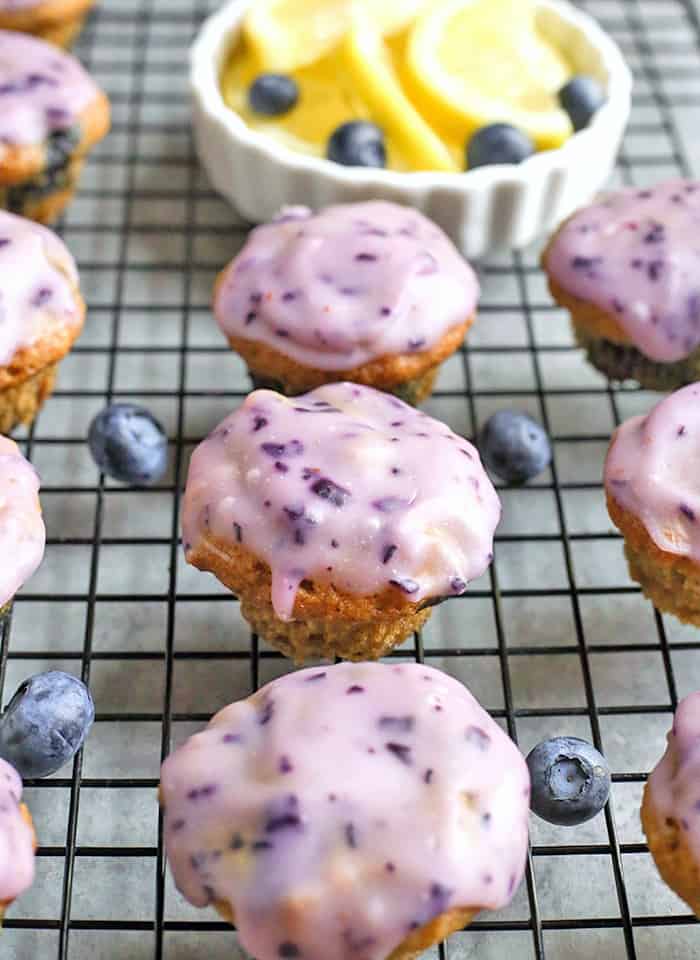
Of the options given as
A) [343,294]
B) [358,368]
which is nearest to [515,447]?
[358,368]

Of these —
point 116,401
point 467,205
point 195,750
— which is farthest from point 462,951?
point 467,205

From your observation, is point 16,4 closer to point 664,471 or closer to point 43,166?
point 43,166

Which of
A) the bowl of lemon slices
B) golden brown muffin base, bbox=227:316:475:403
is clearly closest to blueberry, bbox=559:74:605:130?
the bowl of lemon slices

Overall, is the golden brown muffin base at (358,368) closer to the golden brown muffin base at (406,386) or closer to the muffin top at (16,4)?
the golden brown muffin base at (406,386)

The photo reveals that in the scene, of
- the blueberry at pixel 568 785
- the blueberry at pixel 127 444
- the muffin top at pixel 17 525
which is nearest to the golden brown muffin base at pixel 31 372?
the blueberry at pixel 127 444

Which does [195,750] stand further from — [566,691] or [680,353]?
[680,353]
